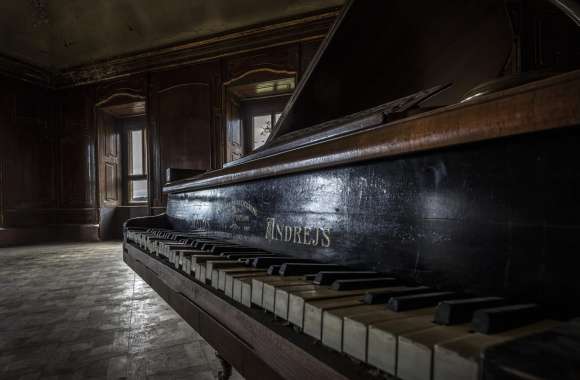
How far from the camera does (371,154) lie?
850 mm

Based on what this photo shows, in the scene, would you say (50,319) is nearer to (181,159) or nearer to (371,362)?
(371,362)

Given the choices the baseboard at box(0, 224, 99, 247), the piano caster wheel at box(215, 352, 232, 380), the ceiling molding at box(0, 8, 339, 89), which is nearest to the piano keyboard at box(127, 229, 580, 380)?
the piano caster wheel at box(215, 352, 232, 380)

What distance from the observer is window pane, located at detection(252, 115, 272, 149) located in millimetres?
7563

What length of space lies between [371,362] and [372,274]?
13.4 inches

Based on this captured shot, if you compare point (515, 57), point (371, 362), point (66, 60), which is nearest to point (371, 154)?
point (371, 362)

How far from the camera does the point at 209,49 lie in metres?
7.26

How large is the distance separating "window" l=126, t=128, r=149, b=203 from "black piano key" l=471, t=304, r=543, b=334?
9.26m

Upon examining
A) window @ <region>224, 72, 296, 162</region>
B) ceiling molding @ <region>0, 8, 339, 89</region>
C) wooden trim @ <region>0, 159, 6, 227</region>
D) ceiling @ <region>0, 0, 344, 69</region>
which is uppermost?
ceiling @ <region>0, 0, 344, 69</region>

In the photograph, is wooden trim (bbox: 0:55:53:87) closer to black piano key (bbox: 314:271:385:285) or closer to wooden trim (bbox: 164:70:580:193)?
wooden trim (bbox: 164:70:580:193)

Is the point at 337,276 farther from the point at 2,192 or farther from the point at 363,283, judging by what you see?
the point at 2,192

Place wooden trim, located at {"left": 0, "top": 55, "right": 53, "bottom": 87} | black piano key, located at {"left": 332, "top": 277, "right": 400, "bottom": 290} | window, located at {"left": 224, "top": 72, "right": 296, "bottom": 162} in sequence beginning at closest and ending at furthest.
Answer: black piano key, located at {"left": 332, "top": 277, "right": 400, "bottom": 290} → window, located at {"left": 224, "top": 72, "right": 296, "bottom": 162} → wooden trim, located at {"left": 0, "top": 55, "right": 53, "bottom": 87}

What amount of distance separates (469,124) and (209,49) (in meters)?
7.44

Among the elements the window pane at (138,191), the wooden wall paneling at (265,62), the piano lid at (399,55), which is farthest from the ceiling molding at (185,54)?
the piano lid at (399,55)

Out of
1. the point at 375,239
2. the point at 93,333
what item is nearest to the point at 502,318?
the point at 375,239
